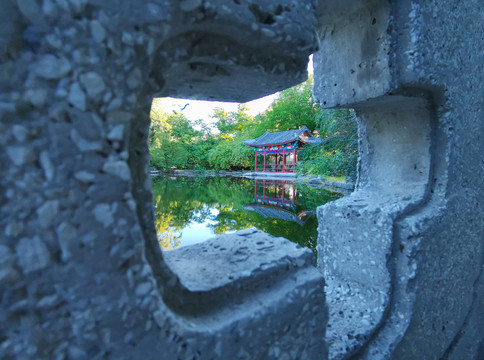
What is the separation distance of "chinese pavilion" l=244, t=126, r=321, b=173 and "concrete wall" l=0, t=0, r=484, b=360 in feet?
38.0

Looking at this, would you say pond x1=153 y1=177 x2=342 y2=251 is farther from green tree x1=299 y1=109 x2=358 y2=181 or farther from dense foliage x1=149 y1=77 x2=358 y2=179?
dense foliage x1=149 y1=77 x2=358 y2=179

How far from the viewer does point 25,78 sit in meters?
0.29

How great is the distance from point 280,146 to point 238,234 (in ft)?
46.7

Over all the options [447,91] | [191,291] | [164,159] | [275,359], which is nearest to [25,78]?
[191,291]

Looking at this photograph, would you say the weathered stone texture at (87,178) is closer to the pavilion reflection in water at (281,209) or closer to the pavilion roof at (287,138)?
the pavilion reflection in water at (281,209)

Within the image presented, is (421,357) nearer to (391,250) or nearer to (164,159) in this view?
(391,250)

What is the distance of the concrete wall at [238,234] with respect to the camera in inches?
11.7

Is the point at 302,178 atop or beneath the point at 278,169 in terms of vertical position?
Result: beneath

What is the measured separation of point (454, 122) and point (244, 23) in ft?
2.78

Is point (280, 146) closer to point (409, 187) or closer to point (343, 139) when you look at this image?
point (343, 139)

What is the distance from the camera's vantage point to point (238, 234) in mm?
696

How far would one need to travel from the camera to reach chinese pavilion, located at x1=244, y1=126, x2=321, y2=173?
1340 cm

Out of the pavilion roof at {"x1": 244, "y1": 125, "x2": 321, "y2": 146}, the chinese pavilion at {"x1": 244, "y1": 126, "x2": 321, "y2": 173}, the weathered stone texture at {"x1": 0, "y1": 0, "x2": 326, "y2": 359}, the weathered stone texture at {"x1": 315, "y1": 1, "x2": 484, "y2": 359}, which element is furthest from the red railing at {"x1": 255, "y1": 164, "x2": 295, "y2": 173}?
the weathered stone texture at {"x1": 0, "y1": 0, "x2": 326, "y2": 359}

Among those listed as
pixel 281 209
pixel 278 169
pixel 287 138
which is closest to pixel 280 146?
pixel 287 138
